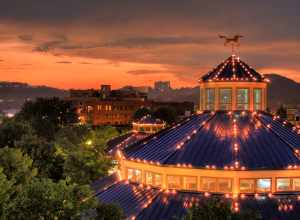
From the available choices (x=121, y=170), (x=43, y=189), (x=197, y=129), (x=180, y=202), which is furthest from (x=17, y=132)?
(x=43, y=189)

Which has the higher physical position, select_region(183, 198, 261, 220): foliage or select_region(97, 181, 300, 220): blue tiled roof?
select_region(183, 198, 261, 220): foliage

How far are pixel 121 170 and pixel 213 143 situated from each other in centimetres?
693

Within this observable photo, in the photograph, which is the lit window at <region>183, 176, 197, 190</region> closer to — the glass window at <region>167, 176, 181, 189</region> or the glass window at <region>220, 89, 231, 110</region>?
the glass window at <region>167, 176, 181, 189</region>

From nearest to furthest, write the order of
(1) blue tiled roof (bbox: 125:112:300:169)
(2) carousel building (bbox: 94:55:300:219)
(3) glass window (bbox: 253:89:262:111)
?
(2) carousel building (bbox: 94:55:300:219) → (1) blue tiled roof (bbox: 125:112:300:169) → (3) glass window (bbox: 253:89:262:111)

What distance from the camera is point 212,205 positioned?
55.2ft

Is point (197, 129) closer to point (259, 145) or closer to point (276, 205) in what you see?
point (259, 145)

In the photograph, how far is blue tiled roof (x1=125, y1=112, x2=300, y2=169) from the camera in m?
28.6

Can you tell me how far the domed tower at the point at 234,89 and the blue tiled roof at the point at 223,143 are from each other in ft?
2.21

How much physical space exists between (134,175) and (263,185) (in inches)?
330

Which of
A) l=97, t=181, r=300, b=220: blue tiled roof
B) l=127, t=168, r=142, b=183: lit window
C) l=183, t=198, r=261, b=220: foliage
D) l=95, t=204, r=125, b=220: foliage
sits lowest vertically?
l=97, t=181, r=300, b=220: blue tiled roof

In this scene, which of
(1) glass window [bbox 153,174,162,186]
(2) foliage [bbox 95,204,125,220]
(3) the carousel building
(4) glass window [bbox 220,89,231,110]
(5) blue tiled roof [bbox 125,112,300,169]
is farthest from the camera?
(4) glass window [bbox 220,89,231,110]

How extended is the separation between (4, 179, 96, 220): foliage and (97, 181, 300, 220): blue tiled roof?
8.37m

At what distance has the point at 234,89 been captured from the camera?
110 ft

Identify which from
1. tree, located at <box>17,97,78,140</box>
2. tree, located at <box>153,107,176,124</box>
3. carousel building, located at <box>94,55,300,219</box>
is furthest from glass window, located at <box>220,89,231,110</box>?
tree, located at <box>153,107,176,124</box>
